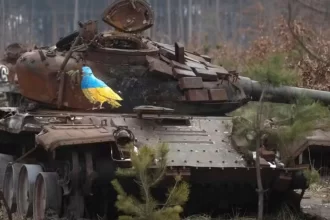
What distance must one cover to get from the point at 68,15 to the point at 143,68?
72.8ft

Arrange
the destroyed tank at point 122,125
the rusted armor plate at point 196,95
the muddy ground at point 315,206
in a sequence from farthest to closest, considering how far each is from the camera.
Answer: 1. the rusted armor plate at point 196,95
2. the muddy ground at point 315,206
3. the destroyed tank at point 122,125

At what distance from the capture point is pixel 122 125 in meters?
10.1

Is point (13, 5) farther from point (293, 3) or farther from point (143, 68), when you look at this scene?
point (293, 3)

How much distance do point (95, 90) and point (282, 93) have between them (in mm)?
2033

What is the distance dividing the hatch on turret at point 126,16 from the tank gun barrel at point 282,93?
143cm

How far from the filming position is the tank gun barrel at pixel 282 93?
995cm

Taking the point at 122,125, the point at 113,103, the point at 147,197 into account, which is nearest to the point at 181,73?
the point at 113,103

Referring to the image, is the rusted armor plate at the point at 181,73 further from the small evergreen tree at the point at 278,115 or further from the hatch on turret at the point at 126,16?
the small evergreen tree at the point at 278,115

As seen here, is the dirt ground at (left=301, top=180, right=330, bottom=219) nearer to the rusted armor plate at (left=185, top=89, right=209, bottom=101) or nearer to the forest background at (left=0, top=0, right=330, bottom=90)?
the rusted armor plate at (left=185, top=89, right=209, bottom=101)

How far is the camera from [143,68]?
36.9 ft

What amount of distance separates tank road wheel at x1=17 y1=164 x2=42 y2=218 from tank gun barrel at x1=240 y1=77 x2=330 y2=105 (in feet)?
8.51

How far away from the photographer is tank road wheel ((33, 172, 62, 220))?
994 centimetres

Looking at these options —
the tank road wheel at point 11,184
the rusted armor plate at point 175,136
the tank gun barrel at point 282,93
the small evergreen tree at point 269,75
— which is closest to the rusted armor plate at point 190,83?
the rusted armor plate at point 175,136

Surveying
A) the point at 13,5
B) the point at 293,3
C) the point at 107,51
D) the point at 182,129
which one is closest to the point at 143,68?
the point at 107,51
